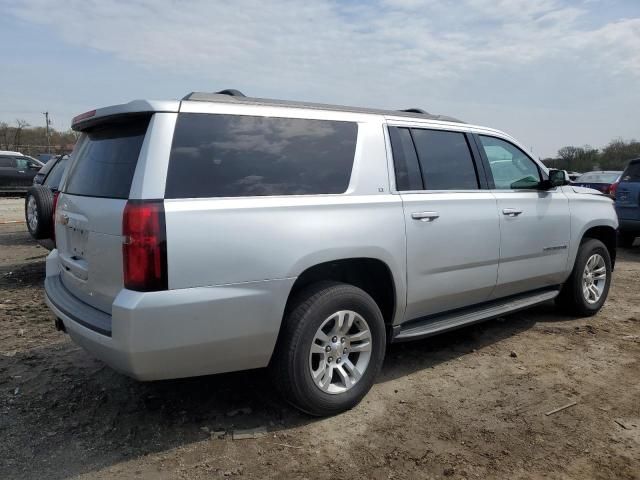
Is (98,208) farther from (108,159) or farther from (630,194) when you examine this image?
(630,194)

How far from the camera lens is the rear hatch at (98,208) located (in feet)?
9.50

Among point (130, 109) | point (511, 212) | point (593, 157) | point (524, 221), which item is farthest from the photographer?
point (593, 157)

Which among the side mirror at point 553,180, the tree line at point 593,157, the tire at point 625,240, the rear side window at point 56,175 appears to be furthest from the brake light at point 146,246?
the tree line at point 593,157

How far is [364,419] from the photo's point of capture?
3406 mm

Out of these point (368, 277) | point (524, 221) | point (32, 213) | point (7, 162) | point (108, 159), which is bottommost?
point (368, 277)

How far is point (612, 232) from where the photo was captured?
5.82 metres

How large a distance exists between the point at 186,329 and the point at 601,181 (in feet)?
40.4

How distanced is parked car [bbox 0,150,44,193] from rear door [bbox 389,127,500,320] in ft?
66.5

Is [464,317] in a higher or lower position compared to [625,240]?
higher

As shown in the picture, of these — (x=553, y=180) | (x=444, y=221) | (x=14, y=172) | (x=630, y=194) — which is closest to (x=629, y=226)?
(x=630, y=194)

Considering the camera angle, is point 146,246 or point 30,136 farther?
point 30,136

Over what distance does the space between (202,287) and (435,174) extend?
2083 millimetres

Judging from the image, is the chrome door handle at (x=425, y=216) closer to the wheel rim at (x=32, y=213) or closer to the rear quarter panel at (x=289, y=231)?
the rear quarter panel at (x=289, y=231)

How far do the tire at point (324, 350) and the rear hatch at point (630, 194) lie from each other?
27.6ft
